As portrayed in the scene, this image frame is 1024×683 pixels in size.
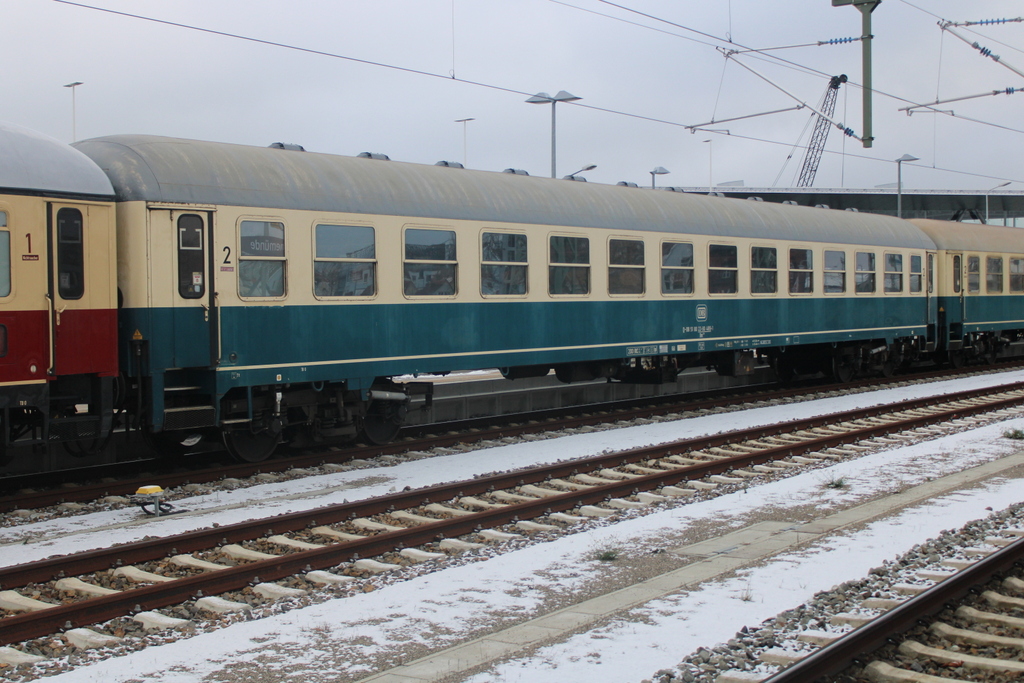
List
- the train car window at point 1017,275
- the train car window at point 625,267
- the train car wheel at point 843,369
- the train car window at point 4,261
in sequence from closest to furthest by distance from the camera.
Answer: the train car window at point 4,261 < the train car window at point 625,267 < the train car wheel at point 843,369 < the train car window at point 1017,275

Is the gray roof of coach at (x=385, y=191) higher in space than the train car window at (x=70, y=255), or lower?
higher

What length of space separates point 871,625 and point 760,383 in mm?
18497

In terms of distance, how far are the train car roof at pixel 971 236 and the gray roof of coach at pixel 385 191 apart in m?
8.07

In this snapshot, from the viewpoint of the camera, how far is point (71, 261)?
9.34 meters

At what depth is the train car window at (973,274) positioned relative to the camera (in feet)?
83.6

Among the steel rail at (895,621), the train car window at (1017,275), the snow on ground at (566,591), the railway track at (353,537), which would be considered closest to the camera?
the steel rail at (895,621)

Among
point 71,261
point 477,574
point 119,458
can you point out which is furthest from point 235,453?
point 477,574

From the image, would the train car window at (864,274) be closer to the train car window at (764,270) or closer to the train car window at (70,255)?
the train car window at (764,270)

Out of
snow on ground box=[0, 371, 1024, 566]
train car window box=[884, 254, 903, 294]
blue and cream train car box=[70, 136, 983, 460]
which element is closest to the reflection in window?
train car window box=[884, 254, 903, 294]

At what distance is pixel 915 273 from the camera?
75.8 ft

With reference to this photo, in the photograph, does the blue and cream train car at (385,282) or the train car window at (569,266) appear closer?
the blue and cream train car at (385,282)

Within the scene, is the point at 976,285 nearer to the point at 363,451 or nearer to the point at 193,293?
the point at 363,451

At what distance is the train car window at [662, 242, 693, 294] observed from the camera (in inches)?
643

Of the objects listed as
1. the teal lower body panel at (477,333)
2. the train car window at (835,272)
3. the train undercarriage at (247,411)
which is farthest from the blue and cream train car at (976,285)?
the train undercarriage at (247,411)
